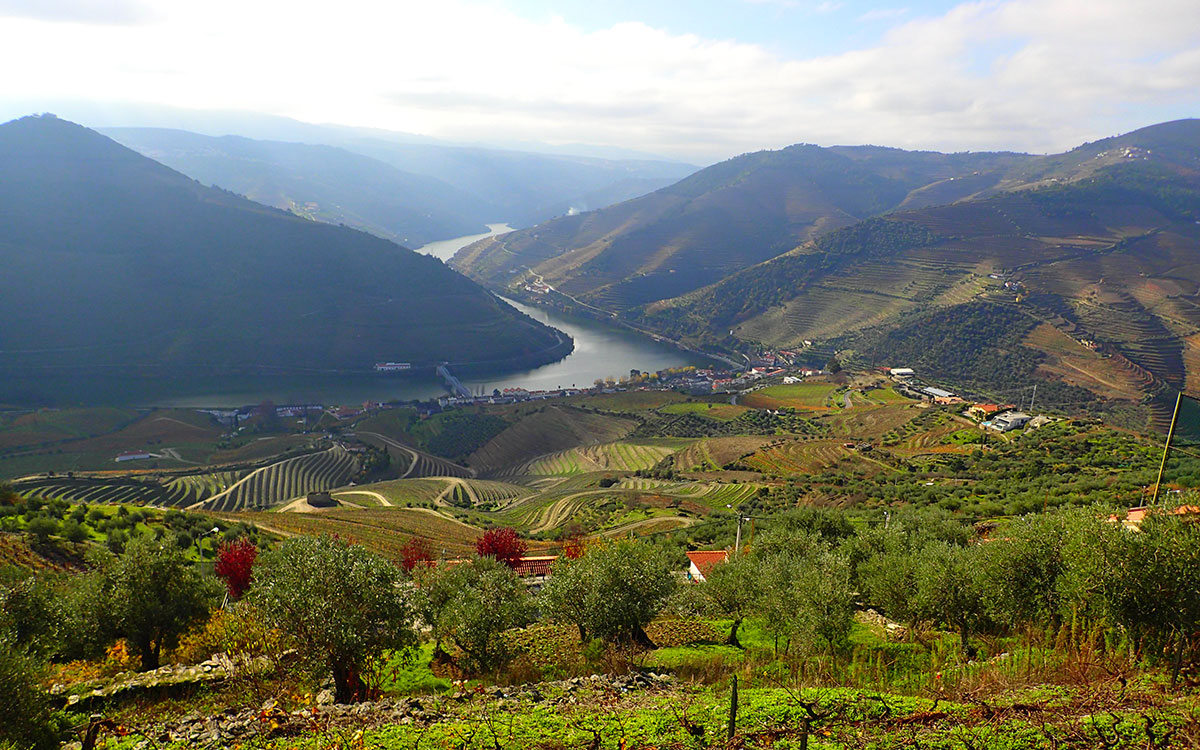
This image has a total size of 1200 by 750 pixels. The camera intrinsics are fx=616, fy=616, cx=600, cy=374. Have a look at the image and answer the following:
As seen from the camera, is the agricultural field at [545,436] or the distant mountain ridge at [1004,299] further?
the distant mountain ridge at [1004,299]

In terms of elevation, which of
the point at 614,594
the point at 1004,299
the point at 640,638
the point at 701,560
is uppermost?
the point at 1004,299

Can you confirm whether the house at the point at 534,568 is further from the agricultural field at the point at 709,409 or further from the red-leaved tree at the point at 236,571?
the agricultural field at the point at 709,409

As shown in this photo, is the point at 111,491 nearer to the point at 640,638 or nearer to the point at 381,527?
the point at 381,527

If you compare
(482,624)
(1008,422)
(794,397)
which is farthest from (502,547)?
(794,397)

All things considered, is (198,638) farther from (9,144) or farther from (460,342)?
(9,144)

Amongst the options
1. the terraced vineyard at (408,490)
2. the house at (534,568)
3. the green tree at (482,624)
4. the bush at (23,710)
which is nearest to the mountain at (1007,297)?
the terraced vineyard at (408,490)

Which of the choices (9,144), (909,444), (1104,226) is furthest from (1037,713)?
(9,144)
